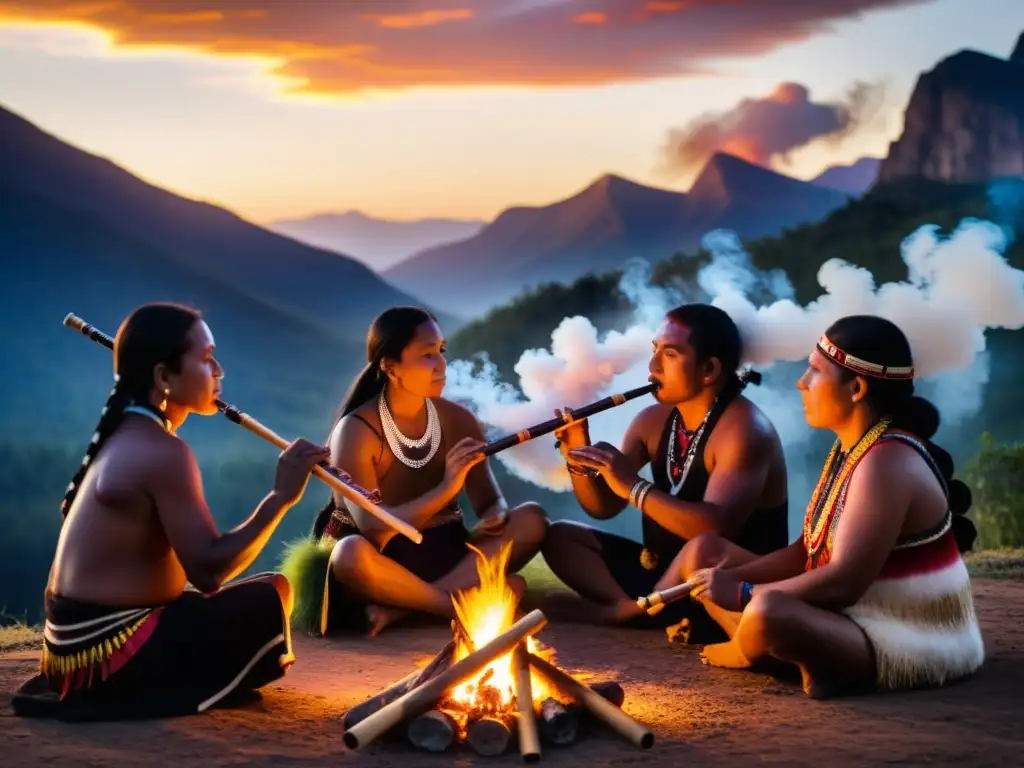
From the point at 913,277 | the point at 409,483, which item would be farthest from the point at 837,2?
the point at 409,483

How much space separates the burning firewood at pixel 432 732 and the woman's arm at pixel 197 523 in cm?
74

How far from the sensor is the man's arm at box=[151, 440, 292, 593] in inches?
157

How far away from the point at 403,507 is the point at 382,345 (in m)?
0.76

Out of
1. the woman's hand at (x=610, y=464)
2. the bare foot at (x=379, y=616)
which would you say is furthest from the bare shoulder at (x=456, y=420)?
the bare foot at (x=379, y=616)

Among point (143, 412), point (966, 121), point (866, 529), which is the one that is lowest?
point (866, 529)

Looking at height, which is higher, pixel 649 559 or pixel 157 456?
pixel 157 456

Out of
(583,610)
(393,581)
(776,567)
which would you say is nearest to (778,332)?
(583,610)

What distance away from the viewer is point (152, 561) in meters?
4.18

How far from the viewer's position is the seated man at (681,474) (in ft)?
18.0

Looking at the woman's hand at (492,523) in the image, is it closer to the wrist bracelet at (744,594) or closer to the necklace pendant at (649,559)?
the necklace pendant at (649,559)

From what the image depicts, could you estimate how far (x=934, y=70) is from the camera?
1197cm

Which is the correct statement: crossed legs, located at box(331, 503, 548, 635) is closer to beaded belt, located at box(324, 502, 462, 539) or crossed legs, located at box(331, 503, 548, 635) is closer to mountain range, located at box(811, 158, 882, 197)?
beaded belt, located at box(324, 502, 462, 539)

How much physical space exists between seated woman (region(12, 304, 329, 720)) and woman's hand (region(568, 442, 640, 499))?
1.63 m

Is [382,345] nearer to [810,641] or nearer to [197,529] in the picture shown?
[197,529]
